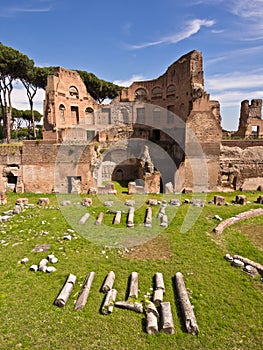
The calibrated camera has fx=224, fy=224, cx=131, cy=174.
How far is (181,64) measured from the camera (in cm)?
2659

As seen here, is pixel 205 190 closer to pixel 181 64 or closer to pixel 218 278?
pixel 218 278

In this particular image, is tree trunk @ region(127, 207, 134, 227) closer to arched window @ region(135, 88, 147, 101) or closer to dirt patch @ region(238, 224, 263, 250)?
dirt patch @ region(238, 224, 263, 250)

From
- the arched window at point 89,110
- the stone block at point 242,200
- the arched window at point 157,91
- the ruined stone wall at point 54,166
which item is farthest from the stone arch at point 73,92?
the stone block at point 242,200

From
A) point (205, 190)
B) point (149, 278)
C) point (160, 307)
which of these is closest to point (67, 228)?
point (149, 278)

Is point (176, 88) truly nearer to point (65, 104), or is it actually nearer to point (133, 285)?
point (65, 104)

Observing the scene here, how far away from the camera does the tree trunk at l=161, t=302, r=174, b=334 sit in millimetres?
5199

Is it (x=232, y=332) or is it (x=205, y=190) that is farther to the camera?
(x=205, y=190)

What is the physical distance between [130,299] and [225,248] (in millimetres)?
4989

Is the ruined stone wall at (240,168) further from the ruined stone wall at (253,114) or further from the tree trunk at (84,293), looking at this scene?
the tree trunk at (84,293)

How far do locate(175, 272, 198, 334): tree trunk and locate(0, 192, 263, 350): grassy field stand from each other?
16cm

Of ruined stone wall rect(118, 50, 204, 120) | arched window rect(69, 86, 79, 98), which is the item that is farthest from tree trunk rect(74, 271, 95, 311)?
arched window rect(69, 86, 79, 98)

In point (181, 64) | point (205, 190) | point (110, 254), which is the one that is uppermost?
point (181, 64)

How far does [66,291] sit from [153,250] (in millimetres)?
3834

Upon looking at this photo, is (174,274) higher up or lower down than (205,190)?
lower down
